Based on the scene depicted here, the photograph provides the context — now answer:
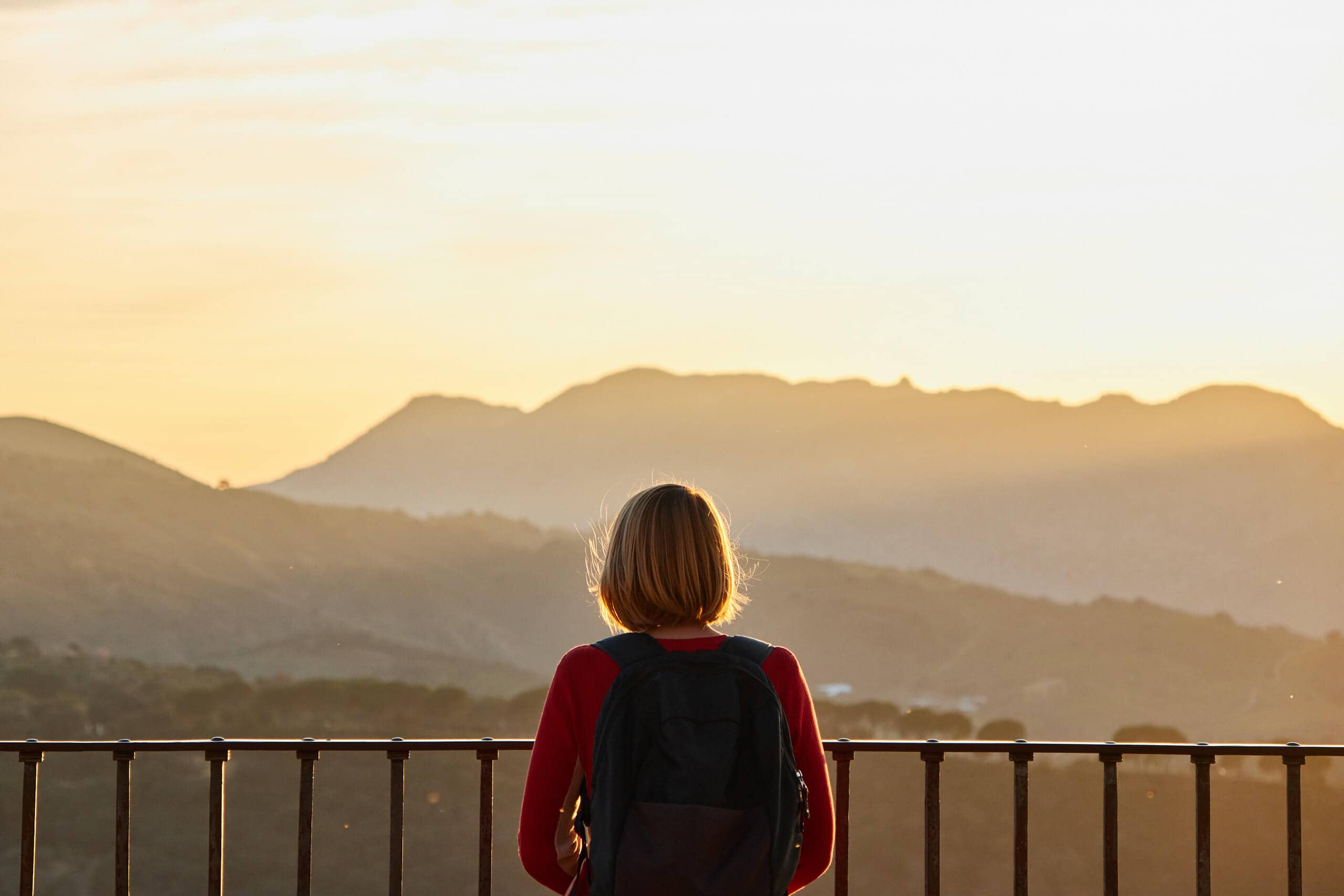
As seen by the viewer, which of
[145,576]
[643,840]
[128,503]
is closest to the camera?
[643,840]

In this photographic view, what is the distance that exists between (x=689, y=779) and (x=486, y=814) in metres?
1.84

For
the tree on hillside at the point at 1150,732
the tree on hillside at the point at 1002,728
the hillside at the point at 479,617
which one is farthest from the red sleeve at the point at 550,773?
the tree on hillside at the point at 1150,732

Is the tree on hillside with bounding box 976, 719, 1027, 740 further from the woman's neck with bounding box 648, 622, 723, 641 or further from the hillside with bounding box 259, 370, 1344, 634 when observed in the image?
the woman's neck with bounding box 648, 622, 723, 641

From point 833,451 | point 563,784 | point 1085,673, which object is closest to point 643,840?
point 563,784

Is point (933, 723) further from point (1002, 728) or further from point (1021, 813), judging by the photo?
point (1021, 813)

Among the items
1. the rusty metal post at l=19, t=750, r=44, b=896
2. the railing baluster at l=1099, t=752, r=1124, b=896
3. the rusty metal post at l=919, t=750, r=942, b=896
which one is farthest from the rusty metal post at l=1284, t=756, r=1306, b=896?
the rusty metal post at l=19, t=750, r=44, b=896

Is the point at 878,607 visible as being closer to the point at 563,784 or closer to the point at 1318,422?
the point at 1318,422

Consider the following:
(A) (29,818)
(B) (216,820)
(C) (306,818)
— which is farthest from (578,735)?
(A) (29,818)

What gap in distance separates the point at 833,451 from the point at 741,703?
132 meters

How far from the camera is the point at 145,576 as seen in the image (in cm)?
9669

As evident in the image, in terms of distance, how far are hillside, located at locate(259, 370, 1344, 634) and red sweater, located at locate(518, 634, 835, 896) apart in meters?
103

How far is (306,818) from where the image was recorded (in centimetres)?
380

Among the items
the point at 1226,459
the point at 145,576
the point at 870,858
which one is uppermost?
the point at 1226,459

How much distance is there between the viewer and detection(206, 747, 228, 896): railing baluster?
3678 mm
